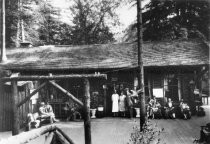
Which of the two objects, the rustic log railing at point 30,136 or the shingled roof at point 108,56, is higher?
the shingled roof at point 108,56

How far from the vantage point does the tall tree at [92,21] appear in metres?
38.1

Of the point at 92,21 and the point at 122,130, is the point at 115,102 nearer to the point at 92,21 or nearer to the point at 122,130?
the point at 122,130

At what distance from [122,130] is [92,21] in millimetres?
26860

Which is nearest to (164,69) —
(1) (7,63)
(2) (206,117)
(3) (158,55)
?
(3) (158,55)

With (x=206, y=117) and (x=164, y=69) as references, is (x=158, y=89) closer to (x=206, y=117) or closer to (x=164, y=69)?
(x=164, y=69)

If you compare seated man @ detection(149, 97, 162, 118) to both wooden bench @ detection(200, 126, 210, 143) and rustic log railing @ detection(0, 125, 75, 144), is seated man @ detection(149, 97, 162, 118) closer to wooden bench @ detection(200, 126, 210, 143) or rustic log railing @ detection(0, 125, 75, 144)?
wooden bench @ detection(200, 126, 210, 143)

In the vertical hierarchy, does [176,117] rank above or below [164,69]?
below

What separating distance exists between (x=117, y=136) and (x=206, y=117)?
678cm

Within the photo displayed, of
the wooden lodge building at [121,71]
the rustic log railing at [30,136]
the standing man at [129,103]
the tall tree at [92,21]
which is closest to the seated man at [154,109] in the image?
the standing man at [129,103]

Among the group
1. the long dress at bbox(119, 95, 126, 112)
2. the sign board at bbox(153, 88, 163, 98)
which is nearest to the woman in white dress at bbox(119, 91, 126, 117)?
the long dress at bbox(119, 95, 126, 112)

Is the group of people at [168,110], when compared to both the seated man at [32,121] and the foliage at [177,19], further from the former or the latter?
the foliage at [177,19]

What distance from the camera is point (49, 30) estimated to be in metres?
38.6

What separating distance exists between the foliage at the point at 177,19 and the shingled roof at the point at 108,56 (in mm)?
5249

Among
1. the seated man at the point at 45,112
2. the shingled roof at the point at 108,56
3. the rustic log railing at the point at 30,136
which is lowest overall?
the seated man at the point at 45,112
